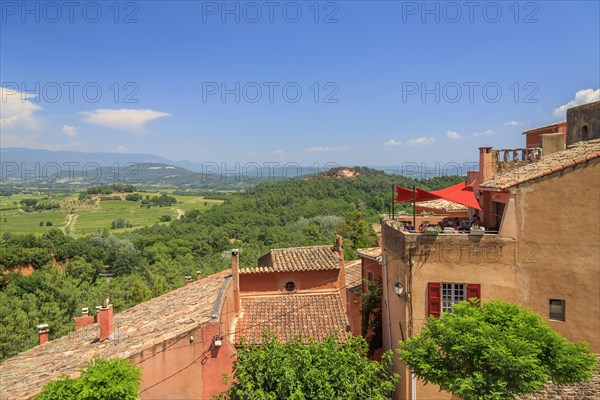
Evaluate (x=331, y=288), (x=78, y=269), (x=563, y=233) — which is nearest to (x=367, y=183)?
(x=78, y=269)

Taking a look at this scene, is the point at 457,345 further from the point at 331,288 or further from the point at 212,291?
the point at 212,291

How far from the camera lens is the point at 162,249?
198 ft

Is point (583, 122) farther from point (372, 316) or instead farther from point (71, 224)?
point (71, 224)

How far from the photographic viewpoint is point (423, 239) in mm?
11820

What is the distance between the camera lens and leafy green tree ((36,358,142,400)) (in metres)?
9.00

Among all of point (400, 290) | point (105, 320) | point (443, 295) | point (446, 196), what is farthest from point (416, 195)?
point (105, 320)

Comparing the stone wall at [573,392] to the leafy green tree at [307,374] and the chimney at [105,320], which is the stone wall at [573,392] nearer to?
the leafy green tree at [307,374]

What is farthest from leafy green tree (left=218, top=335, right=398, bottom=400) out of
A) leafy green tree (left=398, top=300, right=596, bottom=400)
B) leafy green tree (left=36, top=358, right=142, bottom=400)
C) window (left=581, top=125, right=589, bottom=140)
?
window (left=581, top=125, right=589, bottom=140)

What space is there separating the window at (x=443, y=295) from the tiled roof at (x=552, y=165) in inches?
124

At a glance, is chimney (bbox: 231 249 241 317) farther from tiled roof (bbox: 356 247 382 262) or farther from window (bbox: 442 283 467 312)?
window (bbox: 442 283 467 312)

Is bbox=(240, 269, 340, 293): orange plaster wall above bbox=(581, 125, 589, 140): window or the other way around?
the other way around

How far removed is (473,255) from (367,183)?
8494 centimetres

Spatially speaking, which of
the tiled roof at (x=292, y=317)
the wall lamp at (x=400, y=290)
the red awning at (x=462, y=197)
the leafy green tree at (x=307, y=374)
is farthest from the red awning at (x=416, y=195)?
the leafy green tree at (x=307, y=374)

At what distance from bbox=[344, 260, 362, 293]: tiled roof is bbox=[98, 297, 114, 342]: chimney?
1079cm
